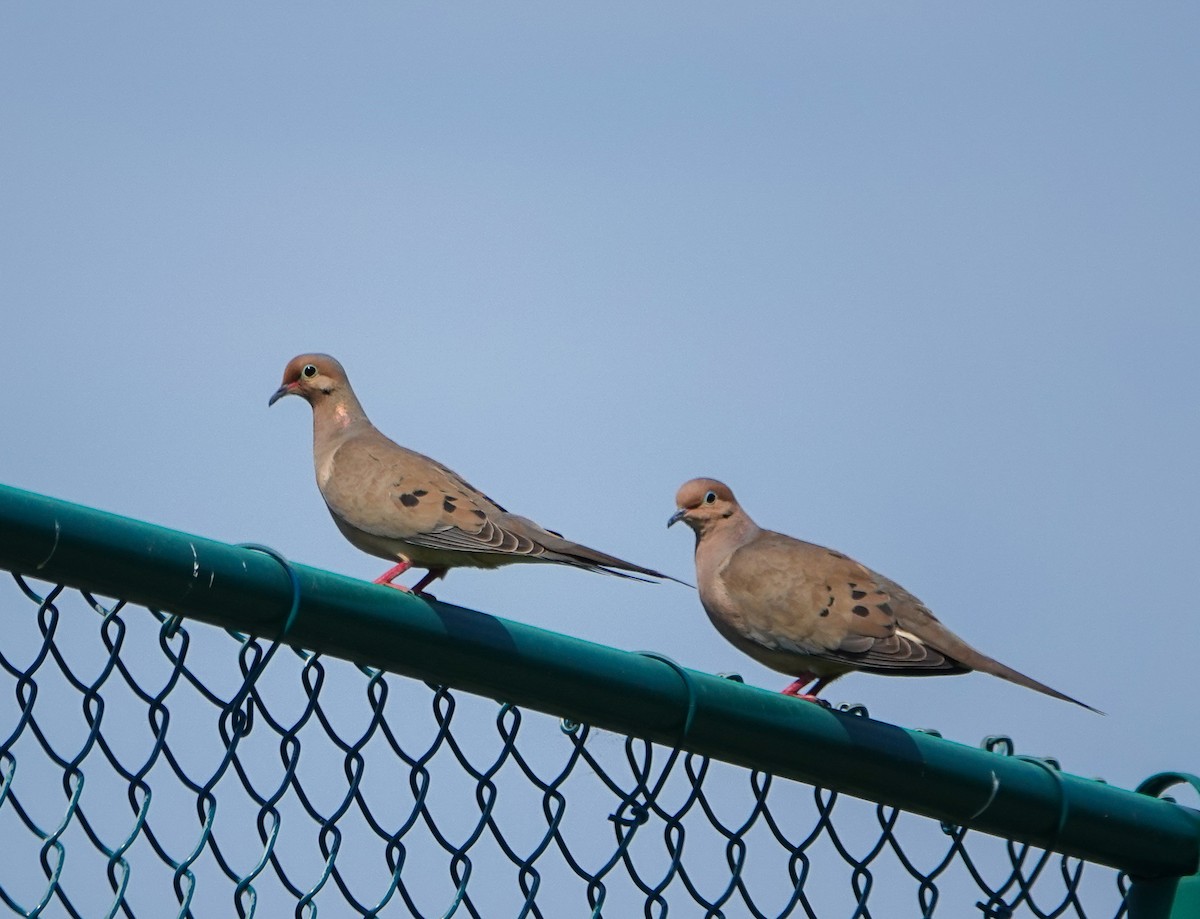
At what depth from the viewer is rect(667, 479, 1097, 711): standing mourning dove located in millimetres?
5242

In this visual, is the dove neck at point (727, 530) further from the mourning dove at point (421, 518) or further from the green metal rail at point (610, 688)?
the green metal rail at point (610, 688)

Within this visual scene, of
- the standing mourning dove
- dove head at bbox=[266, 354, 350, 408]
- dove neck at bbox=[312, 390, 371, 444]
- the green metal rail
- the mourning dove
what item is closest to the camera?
the green metal rail

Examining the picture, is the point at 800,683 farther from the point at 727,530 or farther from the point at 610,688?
the point at 610,688

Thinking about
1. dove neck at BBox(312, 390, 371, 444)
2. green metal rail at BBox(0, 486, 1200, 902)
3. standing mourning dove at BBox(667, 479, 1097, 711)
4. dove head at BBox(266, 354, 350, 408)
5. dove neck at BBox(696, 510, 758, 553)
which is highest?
dove head at BBox(266, 354, 350, 408)

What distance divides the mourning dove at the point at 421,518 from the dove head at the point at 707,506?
1304mm

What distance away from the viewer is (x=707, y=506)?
662 cm

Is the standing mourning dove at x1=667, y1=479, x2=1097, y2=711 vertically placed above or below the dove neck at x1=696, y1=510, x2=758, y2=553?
below

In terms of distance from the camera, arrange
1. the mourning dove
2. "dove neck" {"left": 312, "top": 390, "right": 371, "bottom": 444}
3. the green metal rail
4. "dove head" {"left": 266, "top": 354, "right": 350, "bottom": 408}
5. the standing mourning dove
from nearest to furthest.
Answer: the green metal rail < the mourning dove < the standing mourning dove < "dove neck" {"left": 312, "top": 390, "right": 371, "bottom": 444} < "dove head" {"left": 266, "top": 354, "right": 350, "bottom": 408}

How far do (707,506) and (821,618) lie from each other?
1327mm

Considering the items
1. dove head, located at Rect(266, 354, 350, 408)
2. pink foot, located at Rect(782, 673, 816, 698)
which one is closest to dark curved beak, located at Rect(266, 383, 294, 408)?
dove head, located at Rect(266, 354, 350, 408)

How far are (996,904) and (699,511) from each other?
313 centimetres

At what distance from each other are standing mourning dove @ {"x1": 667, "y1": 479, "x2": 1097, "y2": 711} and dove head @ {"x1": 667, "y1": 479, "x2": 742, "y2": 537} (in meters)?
0.63

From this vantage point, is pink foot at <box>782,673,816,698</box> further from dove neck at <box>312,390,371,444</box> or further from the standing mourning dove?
dove neck at <box>312,390,371,444</box>

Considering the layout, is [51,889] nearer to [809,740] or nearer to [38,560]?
[38,560]
